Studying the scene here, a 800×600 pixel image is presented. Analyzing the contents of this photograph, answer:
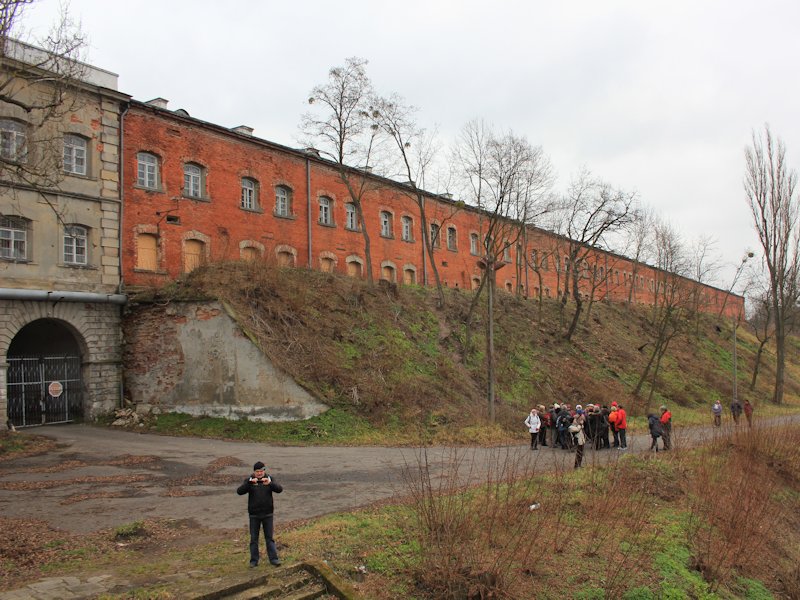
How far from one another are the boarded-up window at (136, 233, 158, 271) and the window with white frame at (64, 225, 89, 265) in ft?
7.01

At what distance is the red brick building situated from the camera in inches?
940

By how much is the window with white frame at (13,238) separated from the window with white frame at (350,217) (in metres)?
16.9

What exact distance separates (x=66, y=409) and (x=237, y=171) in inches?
512

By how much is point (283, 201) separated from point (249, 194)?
208 centimetres

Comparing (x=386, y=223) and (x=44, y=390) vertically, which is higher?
(x=386, y=223)

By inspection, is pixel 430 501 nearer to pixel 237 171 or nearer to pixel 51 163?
pixel 51 163

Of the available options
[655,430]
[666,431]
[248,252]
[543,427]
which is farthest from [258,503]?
[248,252]

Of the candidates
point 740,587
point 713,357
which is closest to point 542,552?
point 740,587

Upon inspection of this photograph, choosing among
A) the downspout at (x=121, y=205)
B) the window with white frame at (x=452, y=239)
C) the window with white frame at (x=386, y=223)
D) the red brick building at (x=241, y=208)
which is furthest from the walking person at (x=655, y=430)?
the window with white frame at (x=452, y=239)

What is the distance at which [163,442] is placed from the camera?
17328 mm

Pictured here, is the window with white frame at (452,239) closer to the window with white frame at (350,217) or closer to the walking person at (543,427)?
the window with white frame at (350,217)

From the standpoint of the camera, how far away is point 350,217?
111 feet

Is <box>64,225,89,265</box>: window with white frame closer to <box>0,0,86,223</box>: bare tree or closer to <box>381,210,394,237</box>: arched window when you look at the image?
<box>0,0,86,223</box>: bare tree

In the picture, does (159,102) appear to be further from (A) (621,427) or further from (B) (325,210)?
(A) (621,427)
